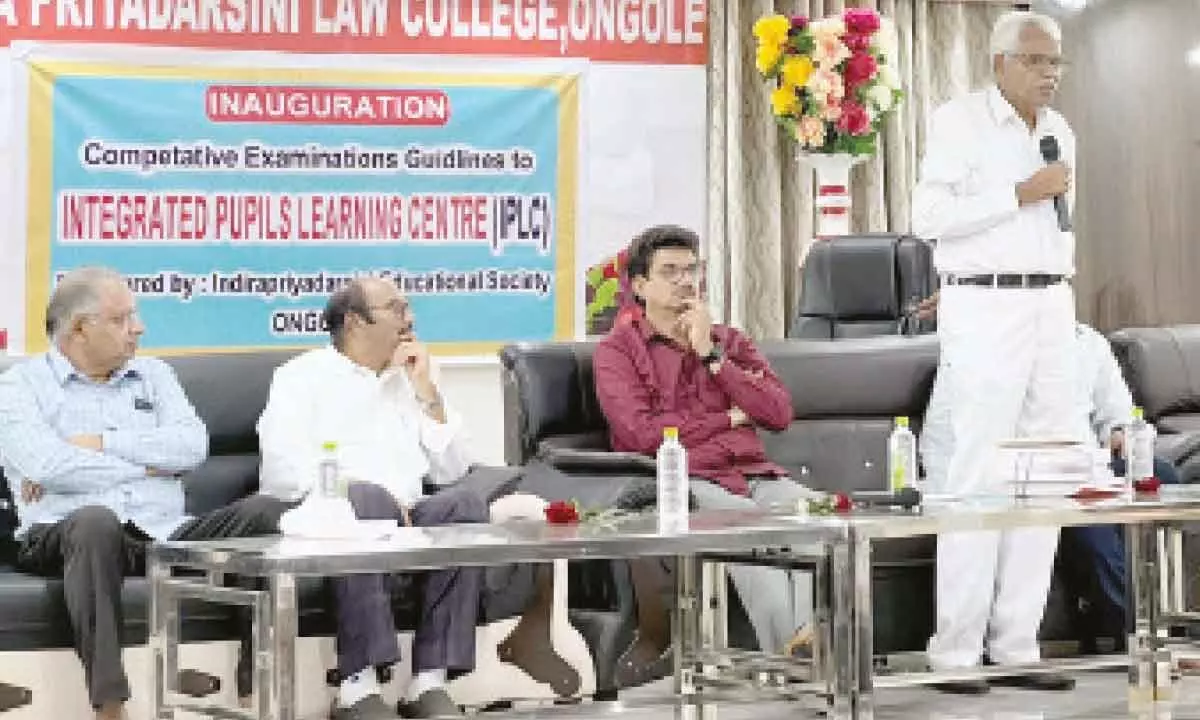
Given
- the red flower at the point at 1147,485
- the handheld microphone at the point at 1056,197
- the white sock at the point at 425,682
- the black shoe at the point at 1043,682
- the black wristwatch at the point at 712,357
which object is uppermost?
the handheld microphone at the point at 1056,197

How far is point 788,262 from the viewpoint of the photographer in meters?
8.30

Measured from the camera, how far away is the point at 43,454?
175 inches

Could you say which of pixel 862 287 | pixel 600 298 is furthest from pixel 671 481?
pixel 600 298

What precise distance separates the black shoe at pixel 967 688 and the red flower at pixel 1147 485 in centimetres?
75

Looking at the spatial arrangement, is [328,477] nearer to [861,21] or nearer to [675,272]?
[675,272]

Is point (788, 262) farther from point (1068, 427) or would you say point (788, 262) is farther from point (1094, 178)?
point (1068, 427)

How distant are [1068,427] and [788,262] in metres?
3.11

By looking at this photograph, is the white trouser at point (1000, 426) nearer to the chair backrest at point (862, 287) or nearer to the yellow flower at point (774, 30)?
the chair backrest at point (862, 287)

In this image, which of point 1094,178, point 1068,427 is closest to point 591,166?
point 1094,178

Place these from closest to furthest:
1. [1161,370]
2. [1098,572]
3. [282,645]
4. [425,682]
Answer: [282,645] → [425,682] → [1098,572] → [1161,370]

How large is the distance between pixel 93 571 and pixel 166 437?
0.48 m

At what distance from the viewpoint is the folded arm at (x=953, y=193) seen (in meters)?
5.15

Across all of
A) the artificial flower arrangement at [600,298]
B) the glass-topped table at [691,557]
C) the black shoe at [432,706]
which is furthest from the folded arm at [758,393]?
the artificial flower arrangement at [600,298]

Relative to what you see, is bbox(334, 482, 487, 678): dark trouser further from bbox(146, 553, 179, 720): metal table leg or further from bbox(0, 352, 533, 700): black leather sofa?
bbox(146, 553, 179, 720): metal table leg
